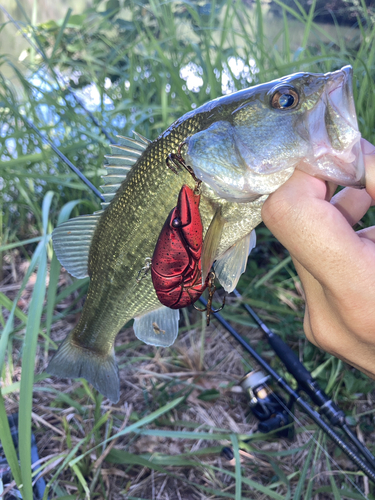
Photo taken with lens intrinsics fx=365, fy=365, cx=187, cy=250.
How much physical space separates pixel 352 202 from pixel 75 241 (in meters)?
0.98

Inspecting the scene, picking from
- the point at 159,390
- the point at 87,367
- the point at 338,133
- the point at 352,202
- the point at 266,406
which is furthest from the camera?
the point at 159,390

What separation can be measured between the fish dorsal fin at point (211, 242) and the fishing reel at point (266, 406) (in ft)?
3.02

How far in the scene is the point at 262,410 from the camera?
5.60ft

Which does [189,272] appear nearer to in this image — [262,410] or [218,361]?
[262,410]

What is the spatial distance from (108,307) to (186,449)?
826 millimetres

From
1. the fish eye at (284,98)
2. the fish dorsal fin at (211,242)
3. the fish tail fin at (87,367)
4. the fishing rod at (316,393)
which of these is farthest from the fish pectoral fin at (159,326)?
the fish eye at (284,98)

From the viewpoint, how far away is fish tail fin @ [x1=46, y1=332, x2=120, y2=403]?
1.41m

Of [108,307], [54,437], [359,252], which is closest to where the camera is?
[359,252]

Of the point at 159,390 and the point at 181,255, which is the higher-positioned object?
the point at 181,255

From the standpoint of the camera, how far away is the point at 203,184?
1.07 meters

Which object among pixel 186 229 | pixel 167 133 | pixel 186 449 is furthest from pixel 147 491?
pixel 167 133

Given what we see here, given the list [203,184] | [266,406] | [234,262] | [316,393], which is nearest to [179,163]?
[203,184]

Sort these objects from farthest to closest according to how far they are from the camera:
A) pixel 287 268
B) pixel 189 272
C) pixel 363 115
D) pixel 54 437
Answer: pixel 287 268 → pixel 363 115 → pixel 54 437 → pixel 189 272

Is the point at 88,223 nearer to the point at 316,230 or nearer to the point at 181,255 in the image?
the point at 181,255
